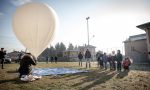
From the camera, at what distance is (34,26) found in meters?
10.9

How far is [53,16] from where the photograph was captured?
1175cm

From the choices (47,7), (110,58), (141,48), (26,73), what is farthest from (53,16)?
(141,48)

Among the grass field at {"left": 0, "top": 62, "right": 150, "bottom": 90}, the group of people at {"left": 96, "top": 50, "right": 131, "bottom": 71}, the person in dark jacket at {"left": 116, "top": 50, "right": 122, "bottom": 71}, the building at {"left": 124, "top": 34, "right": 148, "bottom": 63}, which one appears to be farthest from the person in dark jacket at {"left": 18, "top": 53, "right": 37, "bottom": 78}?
the building at {"left": 124, "top": 34, "right": 148, "bottom": 63}

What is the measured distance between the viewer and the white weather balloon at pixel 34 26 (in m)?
10.9

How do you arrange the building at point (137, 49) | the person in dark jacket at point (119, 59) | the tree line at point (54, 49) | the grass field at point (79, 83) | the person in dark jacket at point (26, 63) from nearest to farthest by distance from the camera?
the grass field at point (79, 83), the person in dark jacket at point (26, 63), the person in dark jacket at point (119, 59), the building at point (137, 49), the tree line at point (54, 49)

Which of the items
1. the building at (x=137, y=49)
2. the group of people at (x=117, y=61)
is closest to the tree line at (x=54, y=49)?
the building at (x=137, y=49)

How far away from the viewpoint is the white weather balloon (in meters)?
10.9

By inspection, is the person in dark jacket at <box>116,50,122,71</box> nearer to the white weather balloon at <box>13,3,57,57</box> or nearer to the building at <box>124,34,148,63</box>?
the white weather balloon at <box>13,3,57,57</box>

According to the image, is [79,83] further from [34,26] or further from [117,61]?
[117,61]

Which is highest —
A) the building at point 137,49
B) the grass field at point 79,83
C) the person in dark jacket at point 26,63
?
the building at point 137,49

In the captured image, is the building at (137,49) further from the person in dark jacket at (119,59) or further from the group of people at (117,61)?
the person in dark jacket at (119,59)

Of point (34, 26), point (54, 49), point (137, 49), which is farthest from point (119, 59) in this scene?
point (54, 49)

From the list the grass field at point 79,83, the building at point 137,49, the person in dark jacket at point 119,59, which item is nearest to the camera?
the grass field at point 79,83

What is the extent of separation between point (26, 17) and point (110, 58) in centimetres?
1160
